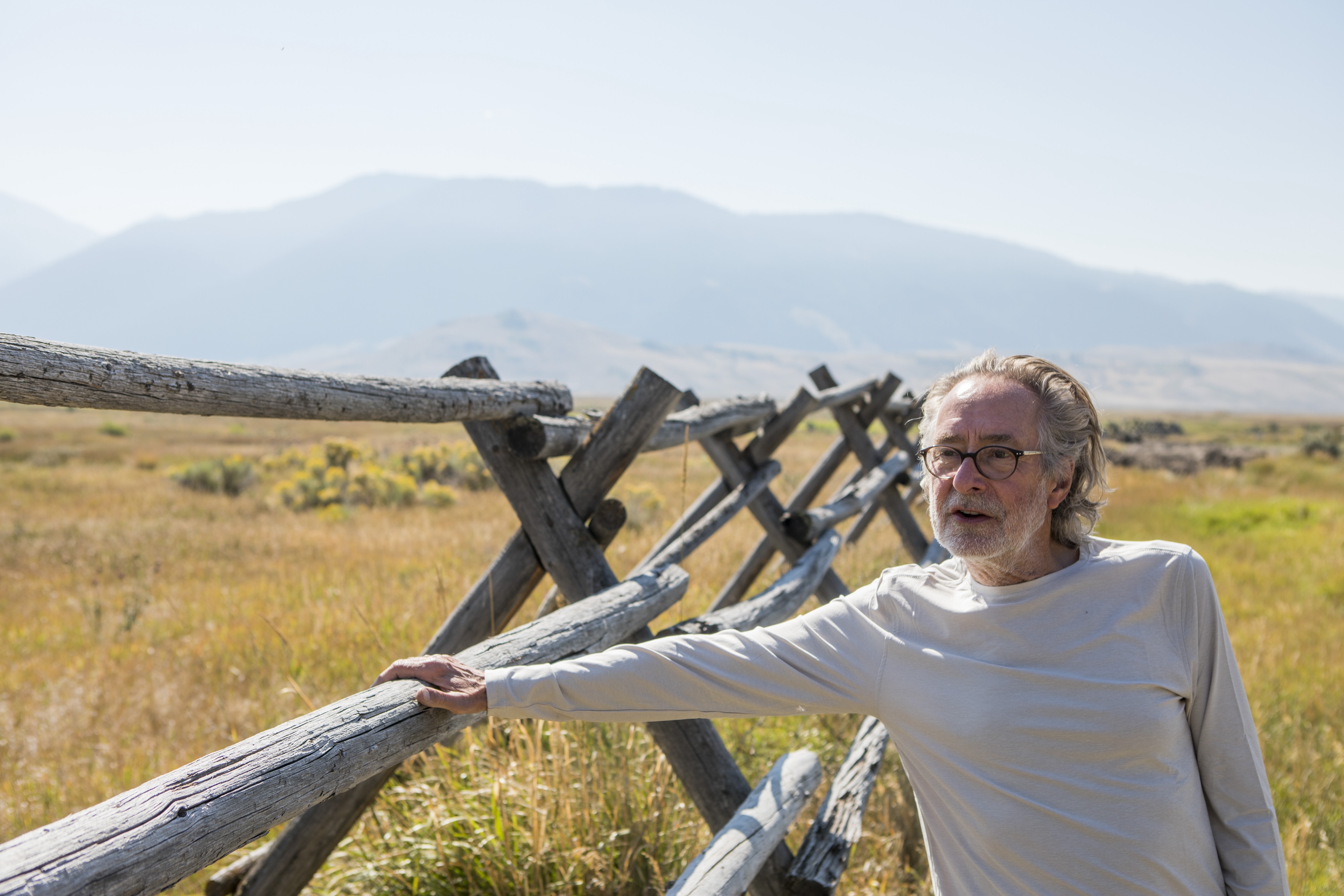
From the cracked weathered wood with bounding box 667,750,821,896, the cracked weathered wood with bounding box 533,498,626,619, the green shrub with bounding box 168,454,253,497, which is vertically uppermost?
the cracked weathered wood with bounding box 533,498,626,619

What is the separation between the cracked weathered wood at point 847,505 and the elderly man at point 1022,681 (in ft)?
7.16

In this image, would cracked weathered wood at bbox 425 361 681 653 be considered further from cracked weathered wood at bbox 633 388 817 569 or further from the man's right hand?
cracked weathered wood at bbox 633 388 817 569

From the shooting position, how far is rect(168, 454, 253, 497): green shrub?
11.6 meters

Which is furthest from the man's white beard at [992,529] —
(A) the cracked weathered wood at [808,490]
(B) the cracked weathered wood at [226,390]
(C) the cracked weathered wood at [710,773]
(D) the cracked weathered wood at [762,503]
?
(A) the cracked weathered wood at [808,490]

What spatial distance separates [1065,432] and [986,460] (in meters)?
0.19

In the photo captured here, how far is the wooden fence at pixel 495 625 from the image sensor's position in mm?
1056

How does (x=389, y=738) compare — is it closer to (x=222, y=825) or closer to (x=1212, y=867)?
(x=222, y=825)

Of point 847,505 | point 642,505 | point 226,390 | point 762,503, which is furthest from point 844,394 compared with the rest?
point 642,505

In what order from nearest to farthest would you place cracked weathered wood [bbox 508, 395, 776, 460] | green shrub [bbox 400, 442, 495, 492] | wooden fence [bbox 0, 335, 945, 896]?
wooden fence [bbox 0, 335, 945, 896] → cracked weathered wood [bbox 508, 395, 776, 460] → green shrub [bbox 400, 442, 495, 492]

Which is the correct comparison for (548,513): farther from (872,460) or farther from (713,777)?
(872,460)

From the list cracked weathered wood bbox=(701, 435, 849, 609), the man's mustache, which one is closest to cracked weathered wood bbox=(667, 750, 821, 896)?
the man's mustache

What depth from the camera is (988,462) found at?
5.47 feet

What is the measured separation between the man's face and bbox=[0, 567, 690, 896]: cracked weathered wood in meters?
0.95

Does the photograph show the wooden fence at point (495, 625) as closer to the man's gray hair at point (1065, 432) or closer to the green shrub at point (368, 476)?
the man's gray hair at point (1065, 432)
